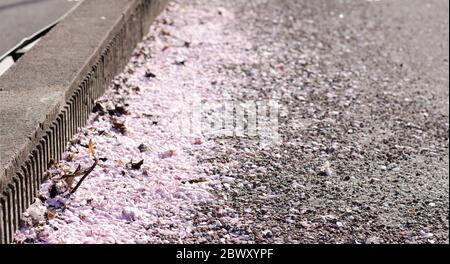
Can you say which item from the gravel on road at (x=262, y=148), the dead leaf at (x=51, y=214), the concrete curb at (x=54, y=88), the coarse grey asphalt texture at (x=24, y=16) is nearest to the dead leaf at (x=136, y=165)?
the gravel on road at (x=262, y=148)

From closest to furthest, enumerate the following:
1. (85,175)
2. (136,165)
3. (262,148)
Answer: (85,175) < (136,165) < (262,148)

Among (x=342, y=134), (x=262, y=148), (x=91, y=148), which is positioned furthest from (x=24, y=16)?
(x=342, y=134)

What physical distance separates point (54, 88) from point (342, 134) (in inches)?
72.2

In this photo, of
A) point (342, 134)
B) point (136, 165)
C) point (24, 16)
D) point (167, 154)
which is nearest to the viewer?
point (136, 165)

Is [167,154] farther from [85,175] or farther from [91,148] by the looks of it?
[85,175]

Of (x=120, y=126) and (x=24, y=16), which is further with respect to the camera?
(x=24, y=16)

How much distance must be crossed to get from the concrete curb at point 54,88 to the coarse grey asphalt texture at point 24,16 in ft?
1.36

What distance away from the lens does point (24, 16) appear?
716 centimetres

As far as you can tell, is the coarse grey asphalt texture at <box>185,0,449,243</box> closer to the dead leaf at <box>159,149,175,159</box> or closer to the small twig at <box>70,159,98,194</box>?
the dead leaf at <box>159,149,175,159</box>

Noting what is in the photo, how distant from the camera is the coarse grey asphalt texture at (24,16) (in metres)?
6.41

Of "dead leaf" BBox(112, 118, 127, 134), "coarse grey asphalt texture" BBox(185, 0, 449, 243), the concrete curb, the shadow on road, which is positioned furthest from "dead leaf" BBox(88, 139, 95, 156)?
the shadow on road

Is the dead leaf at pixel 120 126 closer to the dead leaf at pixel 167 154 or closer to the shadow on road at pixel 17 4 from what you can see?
the dead leaf at pixel 167 154

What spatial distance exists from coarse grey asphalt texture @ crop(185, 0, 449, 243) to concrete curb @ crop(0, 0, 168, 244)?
828 millimetres
